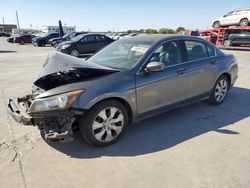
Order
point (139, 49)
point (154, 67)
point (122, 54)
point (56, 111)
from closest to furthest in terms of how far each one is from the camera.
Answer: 1. point (56, 111)
2. point (154, 67)
3. point (139, 49)
4. point (122, 54)

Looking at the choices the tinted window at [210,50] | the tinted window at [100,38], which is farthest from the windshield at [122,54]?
the tinted window at [100,38]

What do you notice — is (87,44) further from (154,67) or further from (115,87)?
(115,87)

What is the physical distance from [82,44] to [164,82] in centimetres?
1290

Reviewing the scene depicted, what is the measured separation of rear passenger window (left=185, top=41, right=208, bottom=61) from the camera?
4520 millimetres

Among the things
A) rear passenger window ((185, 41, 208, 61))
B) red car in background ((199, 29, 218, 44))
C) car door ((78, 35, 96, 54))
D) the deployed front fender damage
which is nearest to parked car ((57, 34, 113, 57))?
car door ((78, 35, 96, 54))

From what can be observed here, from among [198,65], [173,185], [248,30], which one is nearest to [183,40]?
[198,65]

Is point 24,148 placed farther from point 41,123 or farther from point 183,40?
point 183,40

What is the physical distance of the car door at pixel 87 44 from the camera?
1602 cm

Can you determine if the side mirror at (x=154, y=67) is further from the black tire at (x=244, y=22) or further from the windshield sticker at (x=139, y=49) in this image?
the black tire at (x=244, y=22)

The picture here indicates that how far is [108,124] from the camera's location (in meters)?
3.50

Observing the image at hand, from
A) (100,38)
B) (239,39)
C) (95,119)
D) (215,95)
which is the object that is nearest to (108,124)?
(95,119)

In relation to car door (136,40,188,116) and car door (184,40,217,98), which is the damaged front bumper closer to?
car door (136,40,188,116)

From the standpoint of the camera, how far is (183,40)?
4453 millimetres

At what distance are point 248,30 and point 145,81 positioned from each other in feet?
50.1
